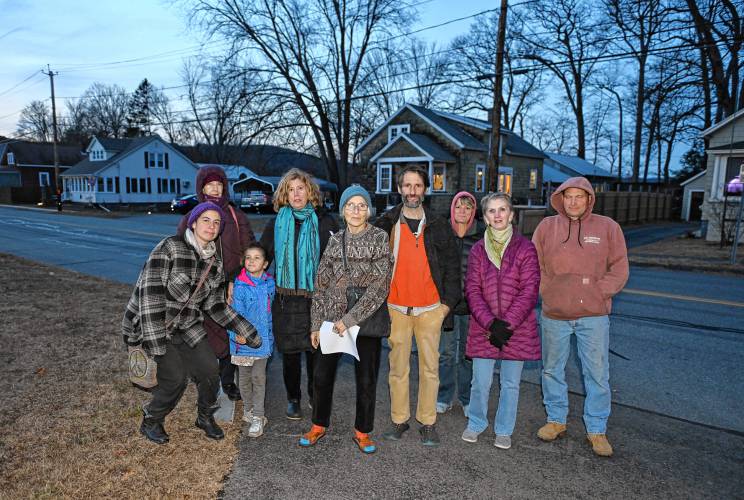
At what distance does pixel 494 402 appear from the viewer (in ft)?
14.8

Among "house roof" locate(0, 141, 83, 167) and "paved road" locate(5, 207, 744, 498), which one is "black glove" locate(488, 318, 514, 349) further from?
"house roof" locate(0, 141, 83, 167)

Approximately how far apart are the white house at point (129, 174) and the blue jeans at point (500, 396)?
1884 inches

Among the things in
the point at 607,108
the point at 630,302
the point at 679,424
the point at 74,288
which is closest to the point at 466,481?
the point at 679,424

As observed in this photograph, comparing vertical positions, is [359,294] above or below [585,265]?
below

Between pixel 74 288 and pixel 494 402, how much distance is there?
26.2 ft

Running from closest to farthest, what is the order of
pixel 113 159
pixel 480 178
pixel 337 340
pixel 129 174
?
pixel 337 340 < pixel 480 178 < pixel 113 159 < pixel 129 174

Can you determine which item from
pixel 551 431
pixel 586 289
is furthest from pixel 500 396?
pixel 586 289

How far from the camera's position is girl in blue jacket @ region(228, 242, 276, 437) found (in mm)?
3893

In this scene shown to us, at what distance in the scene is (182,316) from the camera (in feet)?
11.7

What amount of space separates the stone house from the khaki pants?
994 inches

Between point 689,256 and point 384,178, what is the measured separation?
20.5m

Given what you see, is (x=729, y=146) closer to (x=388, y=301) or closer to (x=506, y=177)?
(x=506, y=177)

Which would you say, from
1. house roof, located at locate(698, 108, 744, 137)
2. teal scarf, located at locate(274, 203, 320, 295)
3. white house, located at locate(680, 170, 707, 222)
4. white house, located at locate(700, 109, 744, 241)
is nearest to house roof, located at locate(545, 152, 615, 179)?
white house, located at locate(680, 170, 707, 222)

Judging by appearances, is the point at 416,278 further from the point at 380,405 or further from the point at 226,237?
the point at 226,237
